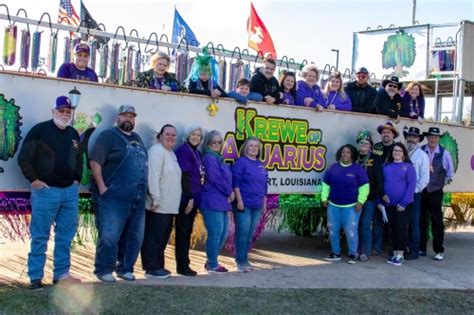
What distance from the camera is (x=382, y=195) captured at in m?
8.27

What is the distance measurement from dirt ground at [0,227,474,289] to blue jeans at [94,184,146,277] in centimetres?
25

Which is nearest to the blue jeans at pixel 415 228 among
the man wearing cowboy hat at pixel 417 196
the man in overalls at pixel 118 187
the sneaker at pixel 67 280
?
the man wearing cowboy hat at pixel 417 196

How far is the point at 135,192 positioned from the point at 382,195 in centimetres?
364

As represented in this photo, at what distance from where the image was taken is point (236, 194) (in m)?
7.13

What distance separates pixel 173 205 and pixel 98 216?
2.56 feet

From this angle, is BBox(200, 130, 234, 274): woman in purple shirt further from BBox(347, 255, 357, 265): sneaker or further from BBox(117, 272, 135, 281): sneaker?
BBox(347, 255, 357, 265): sneaker

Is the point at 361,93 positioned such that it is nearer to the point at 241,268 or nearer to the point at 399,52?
the point at 399,52

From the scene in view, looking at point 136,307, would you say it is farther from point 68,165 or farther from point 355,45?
point 355,45

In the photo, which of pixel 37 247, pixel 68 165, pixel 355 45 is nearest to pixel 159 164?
pixel 68 165

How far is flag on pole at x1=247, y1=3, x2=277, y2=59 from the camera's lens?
33.3 ft

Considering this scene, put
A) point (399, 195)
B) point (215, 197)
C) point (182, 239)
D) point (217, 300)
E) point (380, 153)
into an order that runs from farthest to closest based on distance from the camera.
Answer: point (380, 153) < point (399, 195) < point (215, 197) < point (182, 239) < point (217, 300)

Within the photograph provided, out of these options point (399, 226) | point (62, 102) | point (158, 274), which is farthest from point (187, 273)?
point (399, 226)

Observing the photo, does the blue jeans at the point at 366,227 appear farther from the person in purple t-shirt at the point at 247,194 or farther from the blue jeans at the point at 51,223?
the blue jeans at the point at 51,223

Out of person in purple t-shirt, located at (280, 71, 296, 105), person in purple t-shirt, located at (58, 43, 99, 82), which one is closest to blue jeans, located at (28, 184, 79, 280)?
person in purple t-shirt, located at (58, 43, 99, 82)
